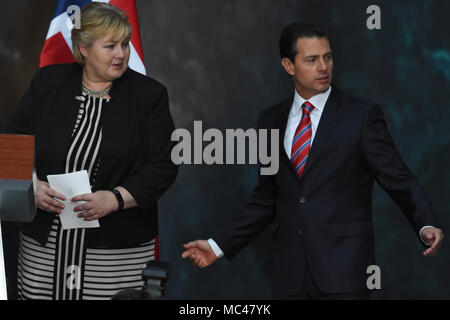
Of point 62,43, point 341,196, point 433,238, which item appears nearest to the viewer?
point 433,238

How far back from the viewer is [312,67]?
3.07 m

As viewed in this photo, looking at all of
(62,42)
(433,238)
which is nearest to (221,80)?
(62,42)

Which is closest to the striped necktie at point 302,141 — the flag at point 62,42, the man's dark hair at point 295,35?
the man's dark hair at point 295,35

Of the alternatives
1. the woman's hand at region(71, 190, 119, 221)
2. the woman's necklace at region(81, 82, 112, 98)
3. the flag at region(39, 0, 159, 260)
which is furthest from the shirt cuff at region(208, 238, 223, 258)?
the woman's necklace at region(81, 82, 112, 98)

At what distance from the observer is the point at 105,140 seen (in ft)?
10.0

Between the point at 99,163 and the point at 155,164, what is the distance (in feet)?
0.75

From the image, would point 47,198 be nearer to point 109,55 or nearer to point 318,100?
point 109,55

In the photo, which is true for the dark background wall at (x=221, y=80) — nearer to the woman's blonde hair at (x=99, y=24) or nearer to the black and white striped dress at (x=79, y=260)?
the woman's blonde hair at (x=99, y=24)

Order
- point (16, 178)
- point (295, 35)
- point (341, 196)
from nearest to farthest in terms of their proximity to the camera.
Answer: point (16, 178), point (341, 196), point (295, 35)

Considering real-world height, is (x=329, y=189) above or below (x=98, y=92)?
below

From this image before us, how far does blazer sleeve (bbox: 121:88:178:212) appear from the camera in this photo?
3.04 metres

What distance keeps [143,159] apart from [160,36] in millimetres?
1538

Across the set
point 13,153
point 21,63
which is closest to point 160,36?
point 21,63
